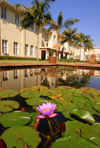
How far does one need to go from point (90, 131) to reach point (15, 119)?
0.69 meters

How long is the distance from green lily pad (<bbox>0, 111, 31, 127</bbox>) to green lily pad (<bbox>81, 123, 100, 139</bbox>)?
0.51 m

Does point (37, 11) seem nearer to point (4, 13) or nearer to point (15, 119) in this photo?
point (4, 13)

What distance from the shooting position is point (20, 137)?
0.81m

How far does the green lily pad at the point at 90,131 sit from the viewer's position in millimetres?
867

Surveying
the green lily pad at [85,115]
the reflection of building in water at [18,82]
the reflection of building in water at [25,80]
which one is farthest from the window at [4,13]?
the green lily pad at [85,115]

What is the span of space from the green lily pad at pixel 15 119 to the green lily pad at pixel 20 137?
90mm

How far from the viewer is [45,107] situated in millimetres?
917

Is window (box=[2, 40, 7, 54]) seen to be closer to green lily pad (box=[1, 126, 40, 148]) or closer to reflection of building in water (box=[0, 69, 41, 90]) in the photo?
reflection of building in water (box=[0, 69, 41, 90])

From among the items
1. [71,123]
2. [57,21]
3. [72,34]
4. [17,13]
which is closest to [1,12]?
[17,13]

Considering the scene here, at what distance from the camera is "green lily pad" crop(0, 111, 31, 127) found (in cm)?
100

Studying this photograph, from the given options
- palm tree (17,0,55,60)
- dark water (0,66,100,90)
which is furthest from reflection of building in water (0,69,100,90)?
palm tree (17,0,55,60)

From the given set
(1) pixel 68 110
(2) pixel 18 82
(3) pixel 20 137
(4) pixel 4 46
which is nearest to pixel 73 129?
(1) pixel 68 110

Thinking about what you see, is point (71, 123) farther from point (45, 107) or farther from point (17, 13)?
point (17, 13)

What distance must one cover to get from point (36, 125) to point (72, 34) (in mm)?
23107
